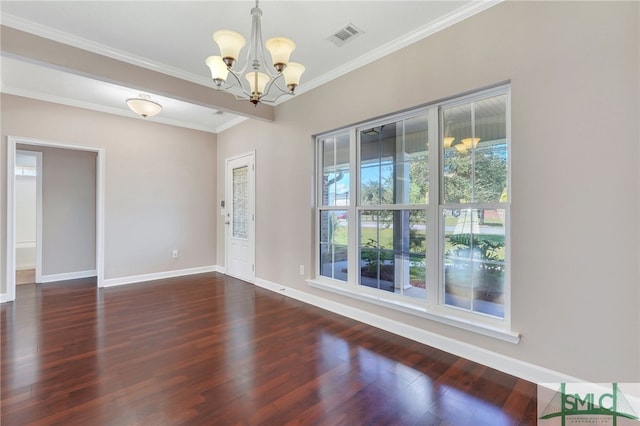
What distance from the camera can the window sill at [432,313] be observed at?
7.29 feet

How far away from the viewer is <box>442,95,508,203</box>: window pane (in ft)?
7.79

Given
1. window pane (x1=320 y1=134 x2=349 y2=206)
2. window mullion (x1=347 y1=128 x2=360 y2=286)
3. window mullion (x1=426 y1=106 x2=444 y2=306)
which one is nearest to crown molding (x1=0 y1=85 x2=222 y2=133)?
window pane (x1=320 y1=134 x2=349 y2=206)

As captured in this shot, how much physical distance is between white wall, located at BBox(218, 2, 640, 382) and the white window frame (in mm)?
101

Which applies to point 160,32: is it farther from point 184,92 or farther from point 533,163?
point 533,163

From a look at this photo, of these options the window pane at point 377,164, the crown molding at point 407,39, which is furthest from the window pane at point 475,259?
the crown molding at point 407,39

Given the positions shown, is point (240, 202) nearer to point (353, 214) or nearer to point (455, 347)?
point (353, 214)

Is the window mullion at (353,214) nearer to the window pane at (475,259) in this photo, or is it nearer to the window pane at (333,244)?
the window pane at (333,244)

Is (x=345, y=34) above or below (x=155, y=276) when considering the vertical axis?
above

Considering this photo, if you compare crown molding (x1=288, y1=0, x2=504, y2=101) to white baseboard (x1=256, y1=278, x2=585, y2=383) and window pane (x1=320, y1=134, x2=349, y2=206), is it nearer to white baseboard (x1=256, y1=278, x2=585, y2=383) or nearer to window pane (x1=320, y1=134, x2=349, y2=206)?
window pane (x1=320, y1=134, x2=349, y2=206)

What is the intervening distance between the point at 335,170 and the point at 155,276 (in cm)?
387

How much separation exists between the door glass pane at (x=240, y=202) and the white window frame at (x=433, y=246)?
209 cm

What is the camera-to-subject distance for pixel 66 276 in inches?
205

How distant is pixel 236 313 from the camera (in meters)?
3.48

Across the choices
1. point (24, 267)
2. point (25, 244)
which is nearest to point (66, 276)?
point (24, 267)
